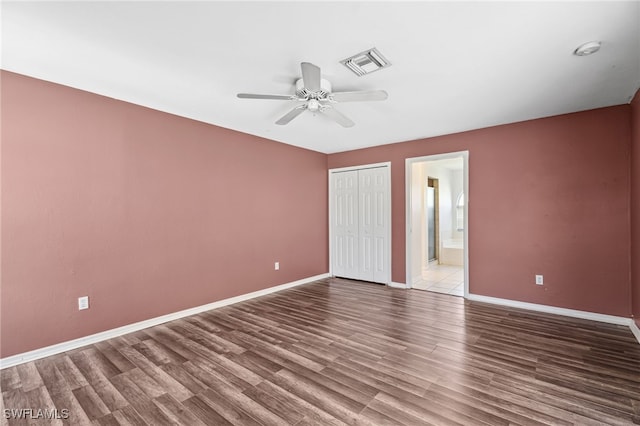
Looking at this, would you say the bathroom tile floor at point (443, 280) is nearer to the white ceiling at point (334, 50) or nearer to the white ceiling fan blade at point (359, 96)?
the white ceiling at point (334, 50)

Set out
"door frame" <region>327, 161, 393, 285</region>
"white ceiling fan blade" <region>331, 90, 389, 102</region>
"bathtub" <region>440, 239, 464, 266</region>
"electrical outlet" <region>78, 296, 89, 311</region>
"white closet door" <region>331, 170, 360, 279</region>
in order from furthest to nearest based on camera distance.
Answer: "bathtub" <region>440, 239, 464, 266</region> < "white closet door" <region>331, 170, 360, 279</region> < "door frame" <region>327, 161, 393, 285</region> < "electrical outlet" <region>78, 296, 89, 311</region> < "white ceiling fan blade" <region>331, 90, 389, 102</region>

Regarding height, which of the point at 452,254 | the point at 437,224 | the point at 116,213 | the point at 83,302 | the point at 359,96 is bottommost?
the point at 452,254

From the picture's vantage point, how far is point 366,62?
227 cm

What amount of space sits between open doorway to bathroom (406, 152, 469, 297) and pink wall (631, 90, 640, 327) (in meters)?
1.68

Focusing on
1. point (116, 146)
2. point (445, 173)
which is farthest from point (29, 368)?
point (445, 173)

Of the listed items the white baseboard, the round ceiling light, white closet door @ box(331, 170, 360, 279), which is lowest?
the white baseboard

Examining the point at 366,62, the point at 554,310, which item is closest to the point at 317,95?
the point at 366,62

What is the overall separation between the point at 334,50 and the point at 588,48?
1885mm

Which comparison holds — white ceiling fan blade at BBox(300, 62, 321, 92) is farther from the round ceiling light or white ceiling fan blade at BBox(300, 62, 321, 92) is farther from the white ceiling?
the round ceiling light

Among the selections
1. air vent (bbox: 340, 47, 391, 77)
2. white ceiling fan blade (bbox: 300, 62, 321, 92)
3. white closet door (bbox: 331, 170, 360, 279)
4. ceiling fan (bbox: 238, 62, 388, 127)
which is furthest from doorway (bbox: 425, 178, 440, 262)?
white ceiling fan blade (bbox: 300, 62, 321, 92)

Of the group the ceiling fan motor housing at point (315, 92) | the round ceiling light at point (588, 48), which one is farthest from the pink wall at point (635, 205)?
the ceiling fan motor housing at point (315, 92)

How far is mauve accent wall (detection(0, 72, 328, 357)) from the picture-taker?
2.45 meters

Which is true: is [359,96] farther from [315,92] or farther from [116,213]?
[116,213]

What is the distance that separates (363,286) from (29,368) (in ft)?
13.6
